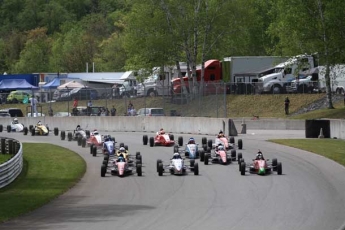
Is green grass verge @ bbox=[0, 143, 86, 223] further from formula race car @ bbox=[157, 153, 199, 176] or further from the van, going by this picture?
the van

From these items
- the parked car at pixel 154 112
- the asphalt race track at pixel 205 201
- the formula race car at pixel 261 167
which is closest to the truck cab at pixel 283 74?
the parked car at pixel 154 112

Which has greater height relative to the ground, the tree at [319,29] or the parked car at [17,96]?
the tree at [319,29]

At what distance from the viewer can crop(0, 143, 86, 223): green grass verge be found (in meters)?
21.1

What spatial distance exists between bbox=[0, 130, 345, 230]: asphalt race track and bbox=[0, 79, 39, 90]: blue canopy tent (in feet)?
186

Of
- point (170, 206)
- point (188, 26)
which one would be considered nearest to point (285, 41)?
point (188, 26)

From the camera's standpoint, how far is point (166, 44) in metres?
70.6

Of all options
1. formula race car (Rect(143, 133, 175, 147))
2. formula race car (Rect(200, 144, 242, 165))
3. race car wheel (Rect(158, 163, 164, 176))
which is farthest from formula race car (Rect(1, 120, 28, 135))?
race car wheel (Rect(158, 163, 164, 176))

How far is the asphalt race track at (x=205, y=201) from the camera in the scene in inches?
698

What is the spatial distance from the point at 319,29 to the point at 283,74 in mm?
8826

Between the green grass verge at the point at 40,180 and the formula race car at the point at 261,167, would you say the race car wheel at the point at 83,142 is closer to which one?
the green grass verge at the point at 40,180

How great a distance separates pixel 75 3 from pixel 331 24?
13963 centimetres

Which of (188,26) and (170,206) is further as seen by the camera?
(188,26)

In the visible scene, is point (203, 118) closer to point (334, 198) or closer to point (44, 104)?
point (44, 104)

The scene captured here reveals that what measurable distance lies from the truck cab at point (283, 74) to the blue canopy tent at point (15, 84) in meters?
27.3
